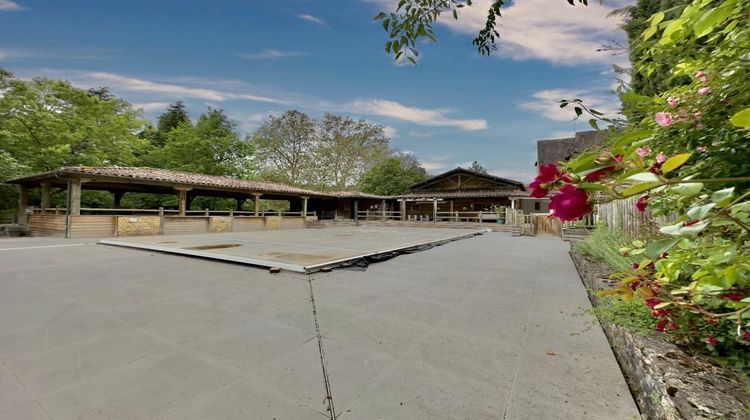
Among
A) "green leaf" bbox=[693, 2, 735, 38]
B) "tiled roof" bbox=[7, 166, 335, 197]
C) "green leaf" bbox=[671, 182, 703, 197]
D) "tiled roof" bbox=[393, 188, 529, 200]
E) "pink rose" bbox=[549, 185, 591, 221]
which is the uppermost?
"tiled roof" bbox=[393, 188, 529, 200]

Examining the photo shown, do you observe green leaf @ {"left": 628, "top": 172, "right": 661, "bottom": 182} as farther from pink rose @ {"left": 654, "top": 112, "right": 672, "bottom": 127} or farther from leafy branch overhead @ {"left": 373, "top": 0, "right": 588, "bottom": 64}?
leafy branch overhead @ {"left": 373, "top": 0, "right": 588, "bottom": 64}

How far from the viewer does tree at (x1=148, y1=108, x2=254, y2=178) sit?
20781 millimetres

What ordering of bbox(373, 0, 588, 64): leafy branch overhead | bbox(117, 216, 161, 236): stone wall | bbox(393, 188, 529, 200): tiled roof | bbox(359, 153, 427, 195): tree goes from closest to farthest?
bbox(373, 0, 588, 64): leafy branch overhead → bbox(117, 216, 161, 236): stone wall → bbox(393, 188, 529, 200): tiled roof → bbox(359, 153, 427, 195): tree

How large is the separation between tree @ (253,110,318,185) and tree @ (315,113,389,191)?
0.98m

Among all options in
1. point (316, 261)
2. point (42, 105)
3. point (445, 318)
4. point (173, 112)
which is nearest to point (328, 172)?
point (173, 112)

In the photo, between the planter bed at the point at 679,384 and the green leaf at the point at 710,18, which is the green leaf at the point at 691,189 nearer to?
the green leaf at the point at 710,18

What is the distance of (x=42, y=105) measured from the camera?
1481 cm

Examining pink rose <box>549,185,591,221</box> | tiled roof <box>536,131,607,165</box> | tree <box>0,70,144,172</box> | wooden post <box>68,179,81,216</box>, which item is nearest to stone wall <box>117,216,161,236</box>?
wooden post <box>68,179,81,216</box>

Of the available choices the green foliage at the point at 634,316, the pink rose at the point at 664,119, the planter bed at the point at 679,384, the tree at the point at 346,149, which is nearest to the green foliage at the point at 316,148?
the tree at the point at 346,149

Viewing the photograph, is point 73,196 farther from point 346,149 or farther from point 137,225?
point 346,149

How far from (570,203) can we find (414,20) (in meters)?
1.39

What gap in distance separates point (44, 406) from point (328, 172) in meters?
27.8

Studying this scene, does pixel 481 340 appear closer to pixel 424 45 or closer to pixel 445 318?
pixel 445 318

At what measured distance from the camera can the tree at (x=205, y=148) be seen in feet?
68.2
